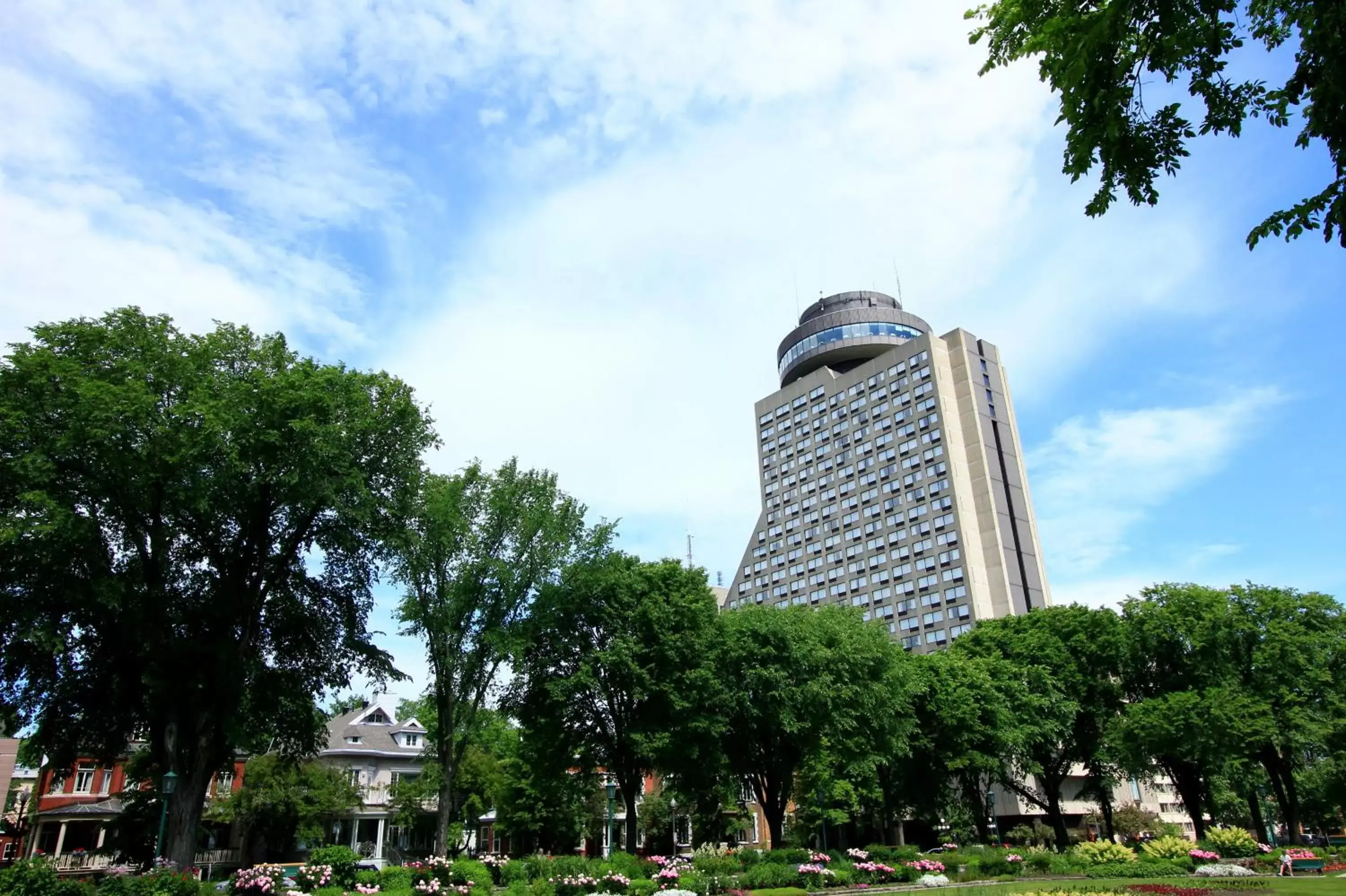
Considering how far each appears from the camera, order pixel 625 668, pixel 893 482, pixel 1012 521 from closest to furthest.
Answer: pixel 625 668 → pixel 1012 521 → pixel 893 482

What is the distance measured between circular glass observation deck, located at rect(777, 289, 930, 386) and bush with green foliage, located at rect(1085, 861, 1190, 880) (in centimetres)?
8792

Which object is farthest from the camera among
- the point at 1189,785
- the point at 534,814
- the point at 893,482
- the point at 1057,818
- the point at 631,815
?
the point at 893,482

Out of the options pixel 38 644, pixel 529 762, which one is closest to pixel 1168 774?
pixel 529 762

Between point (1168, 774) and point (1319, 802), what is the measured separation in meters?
37.2

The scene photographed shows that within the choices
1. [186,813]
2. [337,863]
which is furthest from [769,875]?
[186,813]

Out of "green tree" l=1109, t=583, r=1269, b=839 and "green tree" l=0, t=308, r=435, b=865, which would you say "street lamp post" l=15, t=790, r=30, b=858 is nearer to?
"green tree" l=0, t=308, r=435, b=865

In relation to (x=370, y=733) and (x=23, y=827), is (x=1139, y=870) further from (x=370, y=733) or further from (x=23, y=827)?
(x=23, y=827)

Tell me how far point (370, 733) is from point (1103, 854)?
48456 millimetres

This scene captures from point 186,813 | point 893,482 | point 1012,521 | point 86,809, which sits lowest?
point 86,809

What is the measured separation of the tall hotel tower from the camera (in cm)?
9438

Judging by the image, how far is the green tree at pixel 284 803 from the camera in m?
43.2

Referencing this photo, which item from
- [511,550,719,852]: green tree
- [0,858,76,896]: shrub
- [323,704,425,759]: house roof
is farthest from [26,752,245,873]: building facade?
[0,858,76,896]: shrub

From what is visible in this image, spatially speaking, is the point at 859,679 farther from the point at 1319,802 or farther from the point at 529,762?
the point at 1319,802

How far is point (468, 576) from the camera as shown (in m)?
33.8
